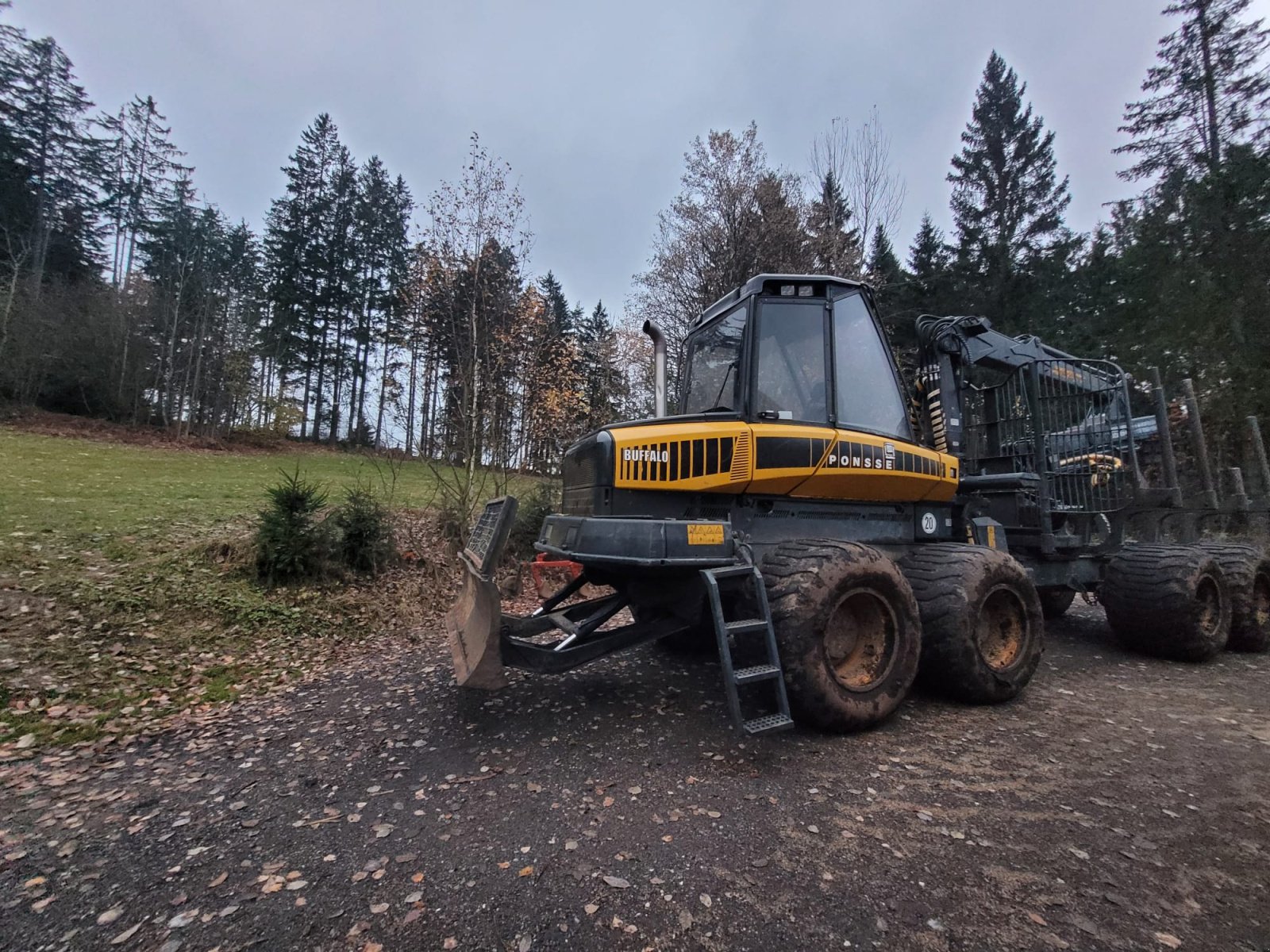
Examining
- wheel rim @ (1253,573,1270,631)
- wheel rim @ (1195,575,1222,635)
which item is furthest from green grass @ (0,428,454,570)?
wheel rim @ (1253,573,1270,631)

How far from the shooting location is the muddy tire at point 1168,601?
17.3ft

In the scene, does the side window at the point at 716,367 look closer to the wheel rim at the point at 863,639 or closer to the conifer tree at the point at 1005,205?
the wheel rim at the point at 863,639

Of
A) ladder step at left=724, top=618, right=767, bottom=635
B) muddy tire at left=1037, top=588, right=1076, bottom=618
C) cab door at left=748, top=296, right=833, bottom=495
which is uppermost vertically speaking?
cab door at left=748, top=296, right=833, bottom=495

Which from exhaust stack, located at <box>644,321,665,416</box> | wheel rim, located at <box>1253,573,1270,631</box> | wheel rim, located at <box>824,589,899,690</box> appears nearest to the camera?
wheel rim, located at <box>824,589,899,690</box>

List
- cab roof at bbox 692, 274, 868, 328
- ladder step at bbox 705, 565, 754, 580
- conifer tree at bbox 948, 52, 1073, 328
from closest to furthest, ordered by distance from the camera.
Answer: ladder step at bbox 705, 565, 754, 580 → cab roof at bbox 692, 274, 868, 328 → conifer tree at bbox 948, 52, 1073, 328

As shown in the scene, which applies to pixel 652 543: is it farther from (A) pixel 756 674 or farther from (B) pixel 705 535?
(A) pixel 756 674

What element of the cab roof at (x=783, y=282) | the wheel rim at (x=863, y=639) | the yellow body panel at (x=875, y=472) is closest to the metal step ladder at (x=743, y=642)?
the wheel rim at (x=863, y=639)

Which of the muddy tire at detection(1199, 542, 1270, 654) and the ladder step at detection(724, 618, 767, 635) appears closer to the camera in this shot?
the ladder step at detection(724, 618, 767, 635)

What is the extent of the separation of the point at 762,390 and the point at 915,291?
26.5 metres

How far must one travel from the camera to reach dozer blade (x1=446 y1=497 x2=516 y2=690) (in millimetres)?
3383

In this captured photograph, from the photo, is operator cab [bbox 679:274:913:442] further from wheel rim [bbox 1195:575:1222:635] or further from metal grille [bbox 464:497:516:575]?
wheel rim [bbox 1195:575:1222:635]

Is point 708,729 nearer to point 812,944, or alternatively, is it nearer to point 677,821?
point 677,821

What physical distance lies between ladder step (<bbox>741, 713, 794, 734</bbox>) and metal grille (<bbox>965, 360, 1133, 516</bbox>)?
4.30 meters

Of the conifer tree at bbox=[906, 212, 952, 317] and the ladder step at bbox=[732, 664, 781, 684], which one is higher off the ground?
the conifer tree at bbox=[906, 212, 952, 317]
